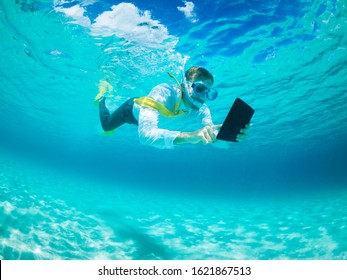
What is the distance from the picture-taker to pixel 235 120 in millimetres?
2865

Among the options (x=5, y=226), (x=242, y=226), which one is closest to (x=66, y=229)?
(x=5, y=226)

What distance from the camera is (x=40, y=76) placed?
21234mm

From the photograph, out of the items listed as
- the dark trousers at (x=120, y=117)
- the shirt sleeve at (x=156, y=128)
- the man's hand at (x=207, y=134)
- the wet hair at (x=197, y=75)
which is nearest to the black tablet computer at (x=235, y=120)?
the man's hand at (x=207, y=134)

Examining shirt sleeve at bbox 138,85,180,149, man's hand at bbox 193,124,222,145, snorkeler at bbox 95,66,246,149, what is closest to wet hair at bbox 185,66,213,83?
snorkeler at bbox 95,66,246,149

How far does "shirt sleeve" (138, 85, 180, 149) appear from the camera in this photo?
307 cm

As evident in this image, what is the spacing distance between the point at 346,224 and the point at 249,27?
1000cm

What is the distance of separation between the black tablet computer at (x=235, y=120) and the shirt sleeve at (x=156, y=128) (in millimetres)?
646

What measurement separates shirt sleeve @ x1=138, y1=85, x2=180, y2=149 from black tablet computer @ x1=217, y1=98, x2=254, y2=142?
0.65 metres

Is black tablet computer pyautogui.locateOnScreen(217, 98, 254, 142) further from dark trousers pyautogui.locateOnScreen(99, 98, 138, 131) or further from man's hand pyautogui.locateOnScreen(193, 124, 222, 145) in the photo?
dark trousers pyautogui.locateOnScreen(99, 98, 138, 131)

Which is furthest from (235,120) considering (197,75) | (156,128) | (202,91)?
(197,75)

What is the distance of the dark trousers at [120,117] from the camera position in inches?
259

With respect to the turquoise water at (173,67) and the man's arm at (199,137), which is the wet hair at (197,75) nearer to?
the man's arm at (199,137)

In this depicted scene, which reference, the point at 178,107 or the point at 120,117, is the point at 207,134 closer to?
the point at 178,107

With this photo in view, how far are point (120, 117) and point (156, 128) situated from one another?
13.7 ft
